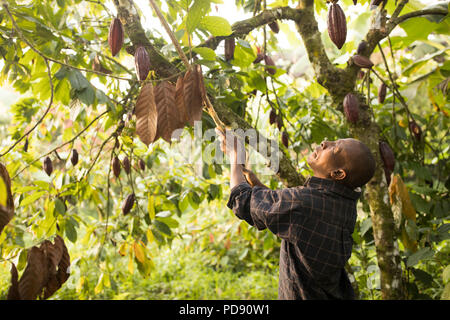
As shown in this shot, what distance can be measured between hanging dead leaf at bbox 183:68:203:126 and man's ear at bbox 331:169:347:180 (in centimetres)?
50

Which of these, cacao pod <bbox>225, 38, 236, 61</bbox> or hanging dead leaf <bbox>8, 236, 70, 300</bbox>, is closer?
hanging dead leaf <bbox>8, 236, 70, 300</bbox>

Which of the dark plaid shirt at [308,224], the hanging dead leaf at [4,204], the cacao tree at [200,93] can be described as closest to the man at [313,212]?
the dark plaid shirt at [308,224]

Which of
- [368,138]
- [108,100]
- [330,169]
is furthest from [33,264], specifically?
[368,138]

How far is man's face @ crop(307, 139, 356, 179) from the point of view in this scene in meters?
0.99

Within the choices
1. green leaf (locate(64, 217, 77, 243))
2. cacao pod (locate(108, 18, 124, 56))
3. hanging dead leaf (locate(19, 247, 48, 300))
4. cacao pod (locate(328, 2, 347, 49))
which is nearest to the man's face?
cacao pod (locate(328, 2, 347, 49))

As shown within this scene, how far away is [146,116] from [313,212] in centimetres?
53

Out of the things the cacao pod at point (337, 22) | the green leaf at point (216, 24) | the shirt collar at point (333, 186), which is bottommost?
the shirt collar at point (333, 186)

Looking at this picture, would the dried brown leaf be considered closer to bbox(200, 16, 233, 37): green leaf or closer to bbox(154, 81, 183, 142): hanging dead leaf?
bbox(154, 81, 183, 142): hanging dead leaf

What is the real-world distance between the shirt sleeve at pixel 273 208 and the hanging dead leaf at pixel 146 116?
0.39 metres

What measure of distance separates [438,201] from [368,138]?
Answer: 0.49 meters

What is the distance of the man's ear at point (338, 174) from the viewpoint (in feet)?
3.23

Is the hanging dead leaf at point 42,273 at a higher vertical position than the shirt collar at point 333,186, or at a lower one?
lower

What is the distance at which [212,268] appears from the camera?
11.4ft

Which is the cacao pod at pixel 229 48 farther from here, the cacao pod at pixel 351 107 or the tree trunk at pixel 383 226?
the tree trunk at pixel 383 226
